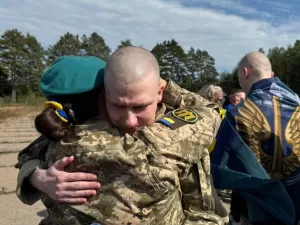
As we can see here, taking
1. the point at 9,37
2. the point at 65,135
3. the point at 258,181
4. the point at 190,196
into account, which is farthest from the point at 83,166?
the point at 9,37

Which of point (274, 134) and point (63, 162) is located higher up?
point (63, 162)

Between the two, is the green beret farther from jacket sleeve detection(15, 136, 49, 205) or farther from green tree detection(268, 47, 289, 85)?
green tree detection(268, 47, 289, 85)

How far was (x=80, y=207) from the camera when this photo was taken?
4.84 ft

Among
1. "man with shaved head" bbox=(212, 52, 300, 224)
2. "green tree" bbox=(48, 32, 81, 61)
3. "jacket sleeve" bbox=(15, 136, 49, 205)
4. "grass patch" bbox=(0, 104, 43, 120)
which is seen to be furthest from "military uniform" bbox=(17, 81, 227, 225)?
"green tree" bbox=(48, 32, 81, 61)

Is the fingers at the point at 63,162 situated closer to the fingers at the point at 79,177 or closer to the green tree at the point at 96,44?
the fingers at the point at 79,177

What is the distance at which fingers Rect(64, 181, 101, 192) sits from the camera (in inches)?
57.0

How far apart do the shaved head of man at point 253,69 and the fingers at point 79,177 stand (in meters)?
2.05

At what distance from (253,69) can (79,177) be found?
212 cm

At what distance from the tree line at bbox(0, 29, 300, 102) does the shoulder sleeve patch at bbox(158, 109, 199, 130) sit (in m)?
41.5

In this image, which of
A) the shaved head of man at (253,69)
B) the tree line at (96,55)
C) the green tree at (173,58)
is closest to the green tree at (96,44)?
the tree line at (96,55)

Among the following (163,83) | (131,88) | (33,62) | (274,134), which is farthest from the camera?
(33,62)

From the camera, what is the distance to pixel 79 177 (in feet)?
4.81

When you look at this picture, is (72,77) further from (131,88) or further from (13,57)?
(13,57)

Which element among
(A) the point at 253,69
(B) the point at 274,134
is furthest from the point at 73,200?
(A) the point at 253,69
